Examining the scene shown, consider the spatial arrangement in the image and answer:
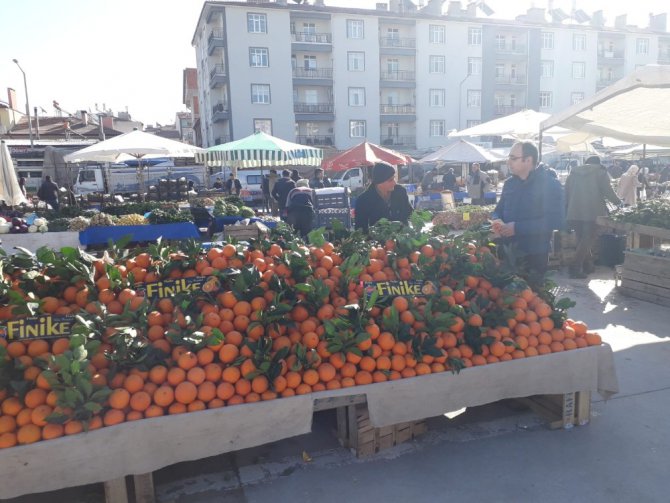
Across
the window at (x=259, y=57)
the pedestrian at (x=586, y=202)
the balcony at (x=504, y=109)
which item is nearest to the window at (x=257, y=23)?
the window at (x=259, y=57)

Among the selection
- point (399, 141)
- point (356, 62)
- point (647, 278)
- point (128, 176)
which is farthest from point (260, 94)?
point (647, 278)

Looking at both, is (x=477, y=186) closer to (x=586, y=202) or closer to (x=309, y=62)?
(x=586, y=202)

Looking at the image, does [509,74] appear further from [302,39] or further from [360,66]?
[302,39]

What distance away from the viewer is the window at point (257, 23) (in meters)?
34.0

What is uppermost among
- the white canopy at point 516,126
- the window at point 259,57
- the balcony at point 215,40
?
the balcony at point 215,40

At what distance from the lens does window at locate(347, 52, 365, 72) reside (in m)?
36.8

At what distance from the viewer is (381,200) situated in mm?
5094

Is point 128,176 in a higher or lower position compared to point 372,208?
→ higher

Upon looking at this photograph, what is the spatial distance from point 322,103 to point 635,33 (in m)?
28.3

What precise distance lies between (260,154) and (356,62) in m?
28.3

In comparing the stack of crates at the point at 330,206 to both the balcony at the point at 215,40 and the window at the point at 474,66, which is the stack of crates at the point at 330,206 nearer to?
the balcony at the point at 215,40

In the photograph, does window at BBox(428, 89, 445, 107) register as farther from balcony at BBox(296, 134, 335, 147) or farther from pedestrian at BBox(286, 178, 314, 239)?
pedestrian at BBox(286, 178, 314, 239)

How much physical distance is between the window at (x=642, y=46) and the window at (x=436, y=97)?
62.8 ft

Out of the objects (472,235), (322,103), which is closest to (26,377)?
(472,235)
